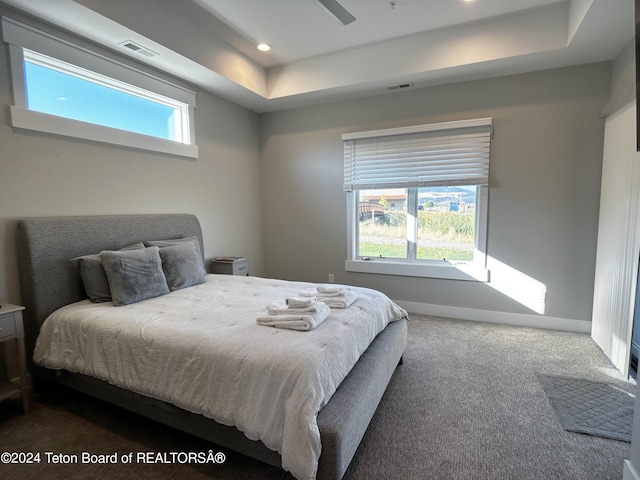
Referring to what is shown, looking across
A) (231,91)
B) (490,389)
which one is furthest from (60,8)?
(490,389)

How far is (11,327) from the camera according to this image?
2027mm

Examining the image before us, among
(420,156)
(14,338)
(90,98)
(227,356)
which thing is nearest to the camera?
(227,356)

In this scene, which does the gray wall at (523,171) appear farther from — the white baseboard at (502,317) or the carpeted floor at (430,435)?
the carpeted floor at (430,435)

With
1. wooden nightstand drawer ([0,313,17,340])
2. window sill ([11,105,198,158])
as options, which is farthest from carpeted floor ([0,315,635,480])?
window sill ([11,105,198,158])

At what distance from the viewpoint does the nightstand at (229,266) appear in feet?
12.6

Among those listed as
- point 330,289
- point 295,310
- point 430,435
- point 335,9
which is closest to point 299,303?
point 295,310

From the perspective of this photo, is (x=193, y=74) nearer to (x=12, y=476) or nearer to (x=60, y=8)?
(x=60, y=8)

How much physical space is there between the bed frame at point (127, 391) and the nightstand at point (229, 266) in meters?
0.75

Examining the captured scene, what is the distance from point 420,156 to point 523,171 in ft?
3.63

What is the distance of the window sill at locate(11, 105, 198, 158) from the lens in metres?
2.29

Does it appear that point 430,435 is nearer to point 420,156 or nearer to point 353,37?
point 420,156

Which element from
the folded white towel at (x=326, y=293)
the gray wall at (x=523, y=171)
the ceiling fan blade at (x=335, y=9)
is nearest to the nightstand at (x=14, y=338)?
the folded white towel at (x=326, y=293)

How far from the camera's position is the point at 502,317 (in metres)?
3.62

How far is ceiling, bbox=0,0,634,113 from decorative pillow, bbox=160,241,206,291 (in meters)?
1.79
